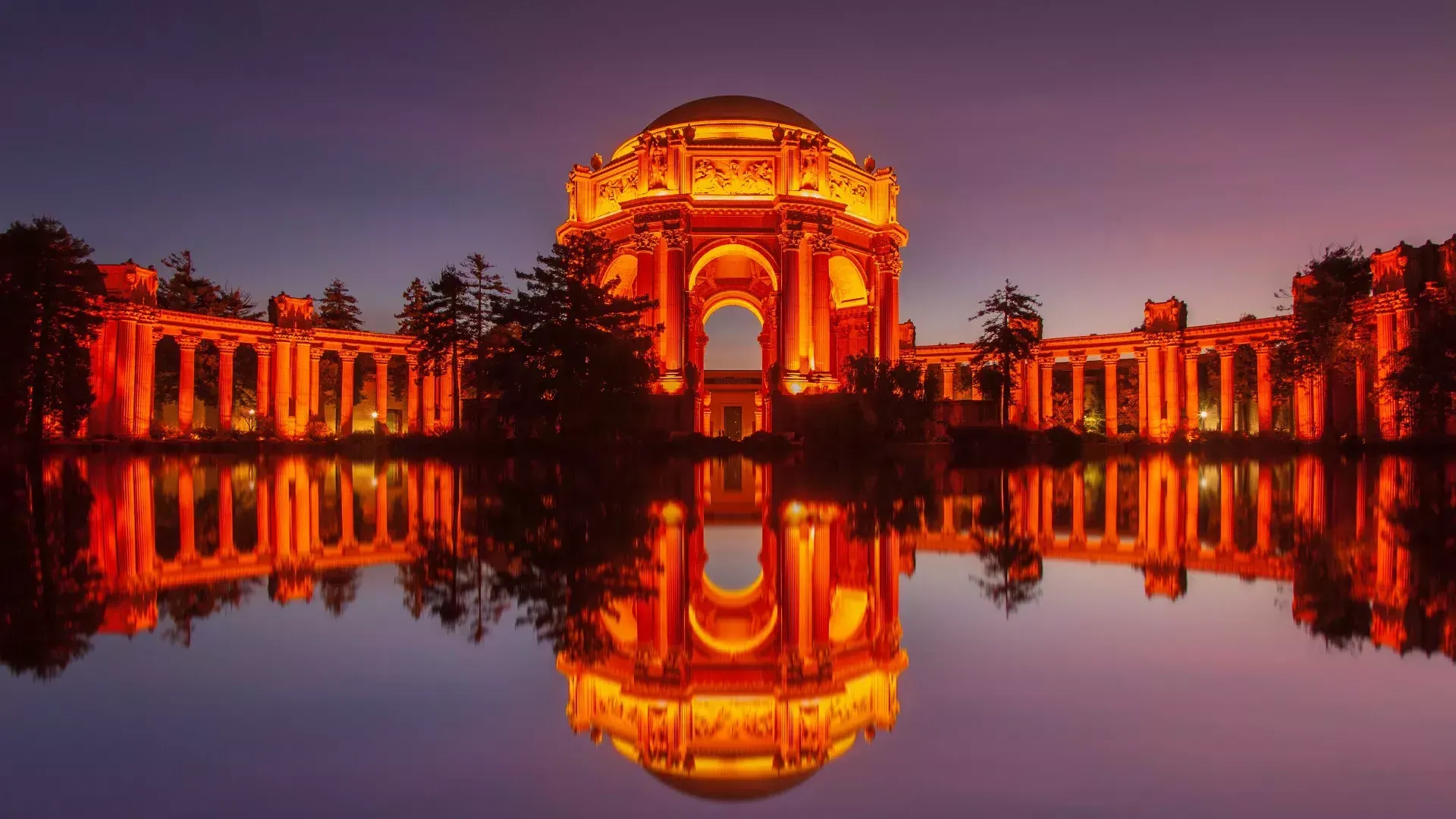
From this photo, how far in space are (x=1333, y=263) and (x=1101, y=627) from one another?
3977 cm

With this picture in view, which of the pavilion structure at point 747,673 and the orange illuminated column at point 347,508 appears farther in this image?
the orange illuminated column at point 347,508

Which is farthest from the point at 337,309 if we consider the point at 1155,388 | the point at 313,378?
the point at 1155,388

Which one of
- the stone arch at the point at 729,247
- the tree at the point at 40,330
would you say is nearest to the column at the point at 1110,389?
the stone arch at the point at 729,247

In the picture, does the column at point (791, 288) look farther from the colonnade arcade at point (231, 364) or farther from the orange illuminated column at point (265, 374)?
the orange illuminated column at point (265, 374)

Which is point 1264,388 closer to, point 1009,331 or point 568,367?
point 1009,331

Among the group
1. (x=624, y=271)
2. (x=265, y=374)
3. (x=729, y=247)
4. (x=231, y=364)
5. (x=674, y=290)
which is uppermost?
(x=729, y=247)

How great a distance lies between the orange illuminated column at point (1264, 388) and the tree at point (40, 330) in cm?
5285

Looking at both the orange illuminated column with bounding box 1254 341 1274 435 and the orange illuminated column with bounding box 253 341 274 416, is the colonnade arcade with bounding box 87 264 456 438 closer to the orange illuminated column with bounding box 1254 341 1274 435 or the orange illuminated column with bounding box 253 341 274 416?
the orange illuminated column with bounding box 253 341 274 416

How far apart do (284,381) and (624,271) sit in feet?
69.3

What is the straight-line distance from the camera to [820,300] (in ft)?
127

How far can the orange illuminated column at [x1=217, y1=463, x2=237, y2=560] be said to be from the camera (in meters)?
6.55

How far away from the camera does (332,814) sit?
2158mm

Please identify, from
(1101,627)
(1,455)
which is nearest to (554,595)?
(1101,627)

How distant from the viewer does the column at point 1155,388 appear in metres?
49.8
